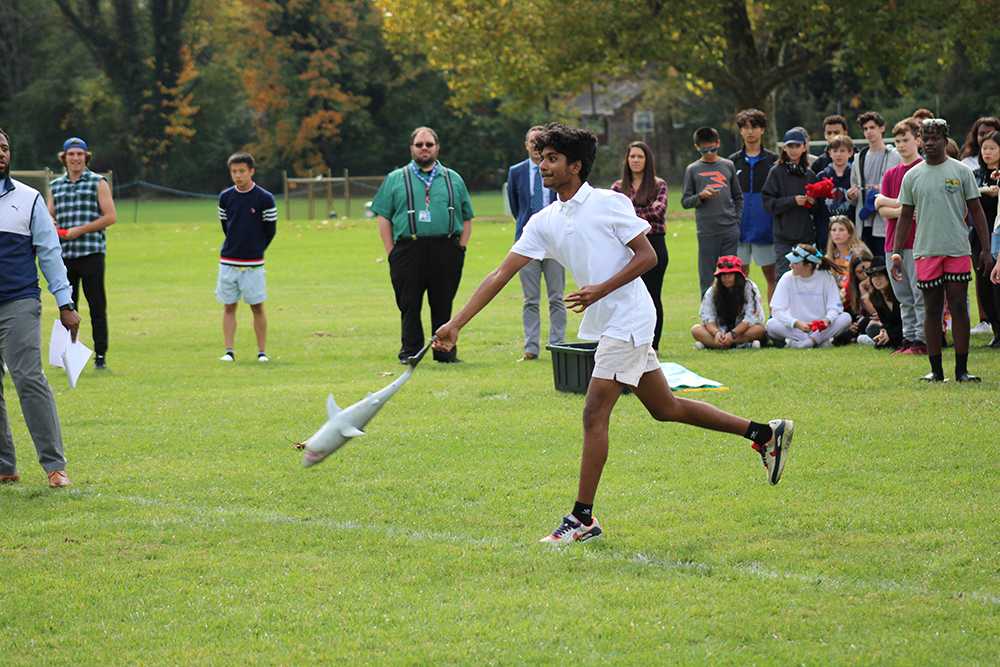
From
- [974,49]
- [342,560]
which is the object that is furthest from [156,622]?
[974,49]

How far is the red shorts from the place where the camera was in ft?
37.9

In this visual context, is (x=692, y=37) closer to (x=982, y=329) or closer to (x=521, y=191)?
(x=982, y=329)

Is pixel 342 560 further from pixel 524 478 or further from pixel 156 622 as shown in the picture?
pixel 524 478

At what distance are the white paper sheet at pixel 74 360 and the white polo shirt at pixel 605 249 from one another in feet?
17.0

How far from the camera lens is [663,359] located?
14383 millimetres

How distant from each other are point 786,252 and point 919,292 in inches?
103

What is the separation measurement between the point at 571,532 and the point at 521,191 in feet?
25.8

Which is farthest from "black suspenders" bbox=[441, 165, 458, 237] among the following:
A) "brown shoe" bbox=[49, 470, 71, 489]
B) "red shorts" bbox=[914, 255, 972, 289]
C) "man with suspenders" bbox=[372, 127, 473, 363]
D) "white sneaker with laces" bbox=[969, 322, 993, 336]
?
"brown shoe" bbox=[49, 470, 71, 489]

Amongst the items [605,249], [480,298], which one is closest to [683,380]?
[605,249]

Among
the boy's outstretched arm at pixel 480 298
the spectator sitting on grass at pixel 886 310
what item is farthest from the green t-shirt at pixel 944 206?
the boy's outstretched arm at pixel 480 298

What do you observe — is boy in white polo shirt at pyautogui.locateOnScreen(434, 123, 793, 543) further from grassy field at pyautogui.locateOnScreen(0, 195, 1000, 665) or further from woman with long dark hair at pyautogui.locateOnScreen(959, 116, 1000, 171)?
woman with long dark hair at pyautogui.locateOnScreen(959, 116, 1000, 171)

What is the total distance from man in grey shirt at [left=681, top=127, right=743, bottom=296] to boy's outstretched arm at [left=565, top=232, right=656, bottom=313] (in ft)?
27.2

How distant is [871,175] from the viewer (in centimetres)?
1532

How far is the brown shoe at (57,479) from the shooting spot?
8.96 meters
